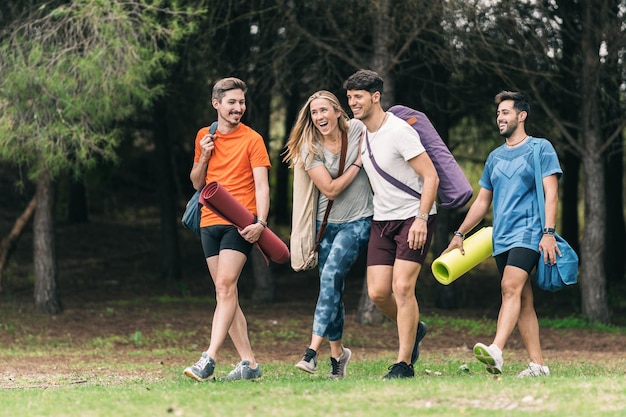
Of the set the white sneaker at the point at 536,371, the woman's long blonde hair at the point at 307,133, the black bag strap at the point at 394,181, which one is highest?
the woman's long blonde hair at the point at 307,133

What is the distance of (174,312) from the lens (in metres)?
16.8

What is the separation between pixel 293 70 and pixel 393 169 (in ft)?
30.2

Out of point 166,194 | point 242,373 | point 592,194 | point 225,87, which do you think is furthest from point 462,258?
point 166,194

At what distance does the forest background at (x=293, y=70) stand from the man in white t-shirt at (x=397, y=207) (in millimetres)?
6399

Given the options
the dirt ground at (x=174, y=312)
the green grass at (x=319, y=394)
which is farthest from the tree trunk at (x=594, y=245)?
the green grass at (x=319, y=394)

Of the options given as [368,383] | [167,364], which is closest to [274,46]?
[167,364]

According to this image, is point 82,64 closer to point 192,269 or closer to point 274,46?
point 274,46

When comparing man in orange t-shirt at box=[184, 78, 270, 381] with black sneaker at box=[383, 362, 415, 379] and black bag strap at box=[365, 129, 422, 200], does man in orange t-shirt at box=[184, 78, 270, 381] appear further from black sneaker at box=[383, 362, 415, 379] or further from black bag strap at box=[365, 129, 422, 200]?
black sneaker at box=[383, 362, 415, 379]

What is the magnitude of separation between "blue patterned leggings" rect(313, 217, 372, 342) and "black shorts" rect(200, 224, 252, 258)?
57 cm

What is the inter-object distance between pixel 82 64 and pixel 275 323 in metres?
4.74

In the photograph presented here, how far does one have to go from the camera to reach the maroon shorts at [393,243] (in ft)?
24.3

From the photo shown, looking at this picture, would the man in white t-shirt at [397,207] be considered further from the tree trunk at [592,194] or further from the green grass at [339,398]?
the tree trunk at [592,194]

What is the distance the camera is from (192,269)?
24016 mm

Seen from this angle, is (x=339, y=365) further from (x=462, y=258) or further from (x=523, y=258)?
(x=523, y=258)
